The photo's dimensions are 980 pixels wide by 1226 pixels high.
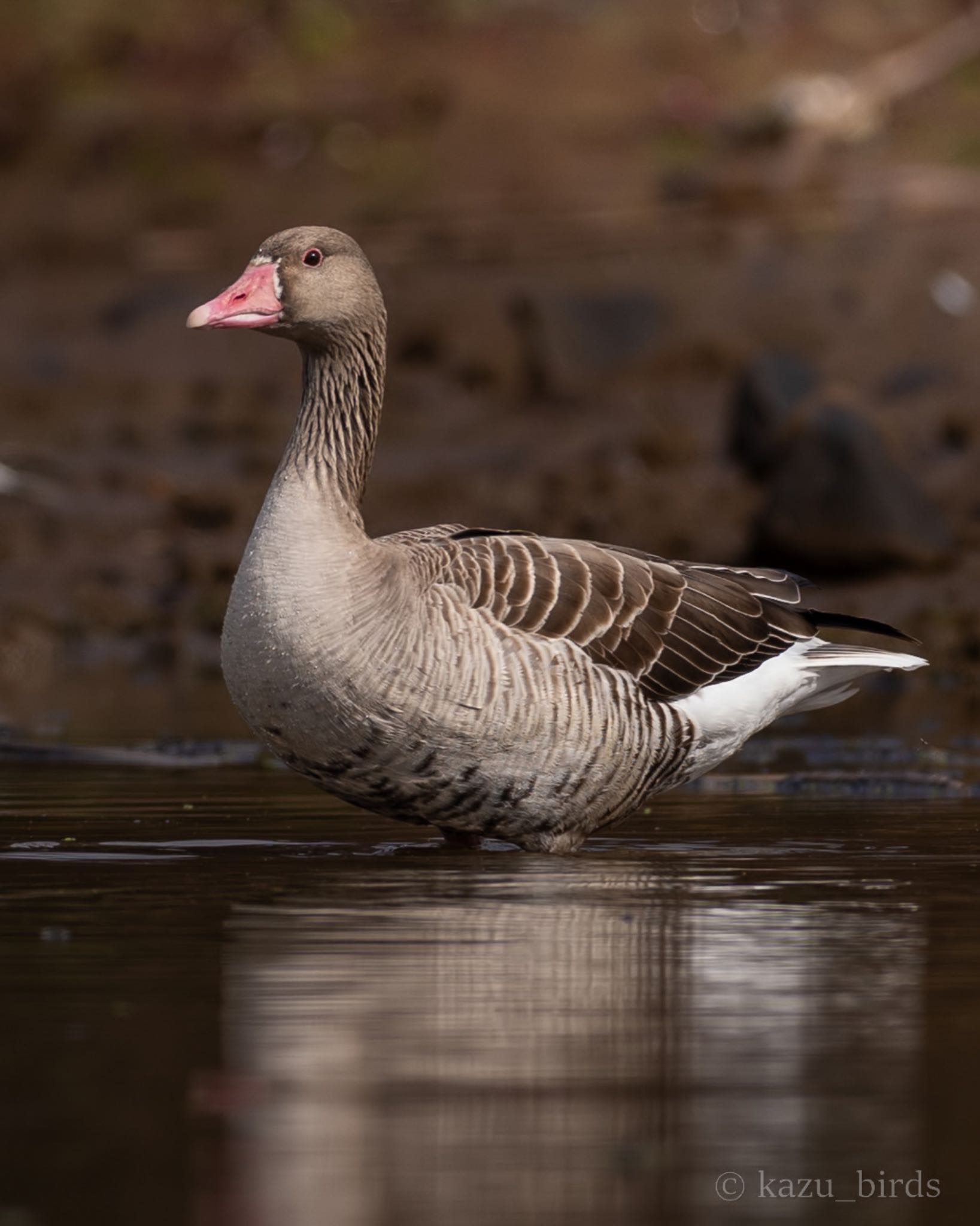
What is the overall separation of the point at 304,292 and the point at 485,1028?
416 cm

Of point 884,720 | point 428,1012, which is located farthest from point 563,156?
point 428,1012

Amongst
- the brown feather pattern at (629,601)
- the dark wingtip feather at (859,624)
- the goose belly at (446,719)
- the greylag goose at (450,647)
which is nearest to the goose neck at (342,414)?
the greylag goose at (450,647)

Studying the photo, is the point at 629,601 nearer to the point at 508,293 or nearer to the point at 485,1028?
the point at 485,1028

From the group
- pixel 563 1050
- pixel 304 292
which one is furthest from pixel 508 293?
pixel 563 1050

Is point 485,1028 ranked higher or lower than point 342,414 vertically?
lower

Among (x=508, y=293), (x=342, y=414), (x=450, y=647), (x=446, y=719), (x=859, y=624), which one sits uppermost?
→ (x=508, y=293)

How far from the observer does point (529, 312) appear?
24.9 metres

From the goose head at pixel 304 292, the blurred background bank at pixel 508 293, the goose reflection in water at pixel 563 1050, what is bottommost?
the goose reflection in water at pixel 563 1050

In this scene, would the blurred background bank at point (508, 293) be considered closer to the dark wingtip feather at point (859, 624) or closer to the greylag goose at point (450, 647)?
the dark wingtip feather at point (859, 624)

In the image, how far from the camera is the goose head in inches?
361

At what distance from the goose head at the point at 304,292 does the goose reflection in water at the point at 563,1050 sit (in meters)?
2.42

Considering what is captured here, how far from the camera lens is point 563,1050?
225 inches

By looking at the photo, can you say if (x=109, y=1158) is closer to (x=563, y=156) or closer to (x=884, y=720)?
(x=884, y=720)

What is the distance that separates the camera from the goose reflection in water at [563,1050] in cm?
463
